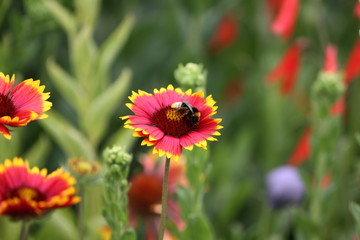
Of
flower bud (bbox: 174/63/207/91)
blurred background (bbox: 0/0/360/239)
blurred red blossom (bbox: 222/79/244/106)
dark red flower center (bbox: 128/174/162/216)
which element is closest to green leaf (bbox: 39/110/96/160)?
blurred background (bbox: 0/0/360/239)

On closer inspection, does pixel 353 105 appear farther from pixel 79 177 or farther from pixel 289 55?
pixel 79 177

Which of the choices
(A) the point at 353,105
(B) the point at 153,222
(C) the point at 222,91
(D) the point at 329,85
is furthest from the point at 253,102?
(D) the point at 329,85

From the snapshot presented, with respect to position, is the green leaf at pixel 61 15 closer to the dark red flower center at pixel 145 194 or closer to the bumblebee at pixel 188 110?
the dark red flower center at pixel 145 194

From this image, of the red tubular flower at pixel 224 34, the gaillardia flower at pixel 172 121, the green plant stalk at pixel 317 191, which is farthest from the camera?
the red tubular flower at pixel 224 34

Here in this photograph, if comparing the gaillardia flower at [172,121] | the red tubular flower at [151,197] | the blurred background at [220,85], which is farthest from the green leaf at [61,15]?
the gaillardia flower at [172,121]

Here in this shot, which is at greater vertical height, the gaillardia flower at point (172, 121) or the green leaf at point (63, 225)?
the green leaf at point (63, 225)

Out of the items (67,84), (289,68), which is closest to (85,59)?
(67,84)

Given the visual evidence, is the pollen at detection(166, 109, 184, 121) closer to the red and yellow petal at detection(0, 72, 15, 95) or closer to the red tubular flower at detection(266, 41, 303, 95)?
the red and yellow petal at detection(0, 72, 15, 95)
